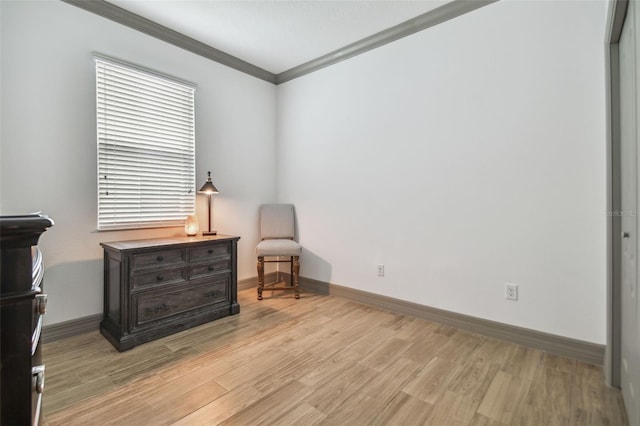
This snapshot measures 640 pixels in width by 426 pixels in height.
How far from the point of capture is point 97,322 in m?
2.52

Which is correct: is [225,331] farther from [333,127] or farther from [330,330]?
[333,127]

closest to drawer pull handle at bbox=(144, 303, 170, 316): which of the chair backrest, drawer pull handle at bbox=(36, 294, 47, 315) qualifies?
the chair backrest

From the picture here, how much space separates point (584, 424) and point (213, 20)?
12.3 ft

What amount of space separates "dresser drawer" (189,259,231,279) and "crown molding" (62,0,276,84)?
2.13m

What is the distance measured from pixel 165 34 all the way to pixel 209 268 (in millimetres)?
2218

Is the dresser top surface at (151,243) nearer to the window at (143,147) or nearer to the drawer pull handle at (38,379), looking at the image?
the window at (143,147)

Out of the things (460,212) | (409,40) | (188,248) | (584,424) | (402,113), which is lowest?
(584,424)

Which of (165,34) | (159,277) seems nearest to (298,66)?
(165,34)

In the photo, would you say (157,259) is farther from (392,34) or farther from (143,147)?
(392,34)

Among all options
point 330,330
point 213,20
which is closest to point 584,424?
point 330,330

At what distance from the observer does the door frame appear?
173cm

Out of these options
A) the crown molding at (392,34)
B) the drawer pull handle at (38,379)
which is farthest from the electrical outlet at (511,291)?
the drawer pull handle at (38,379)

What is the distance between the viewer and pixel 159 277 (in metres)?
2.41

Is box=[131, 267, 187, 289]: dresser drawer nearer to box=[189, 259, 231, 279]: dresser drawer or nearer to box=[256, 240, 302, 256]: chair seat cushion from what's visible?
box=[189, 259, 231, 279]: dresser drawer
